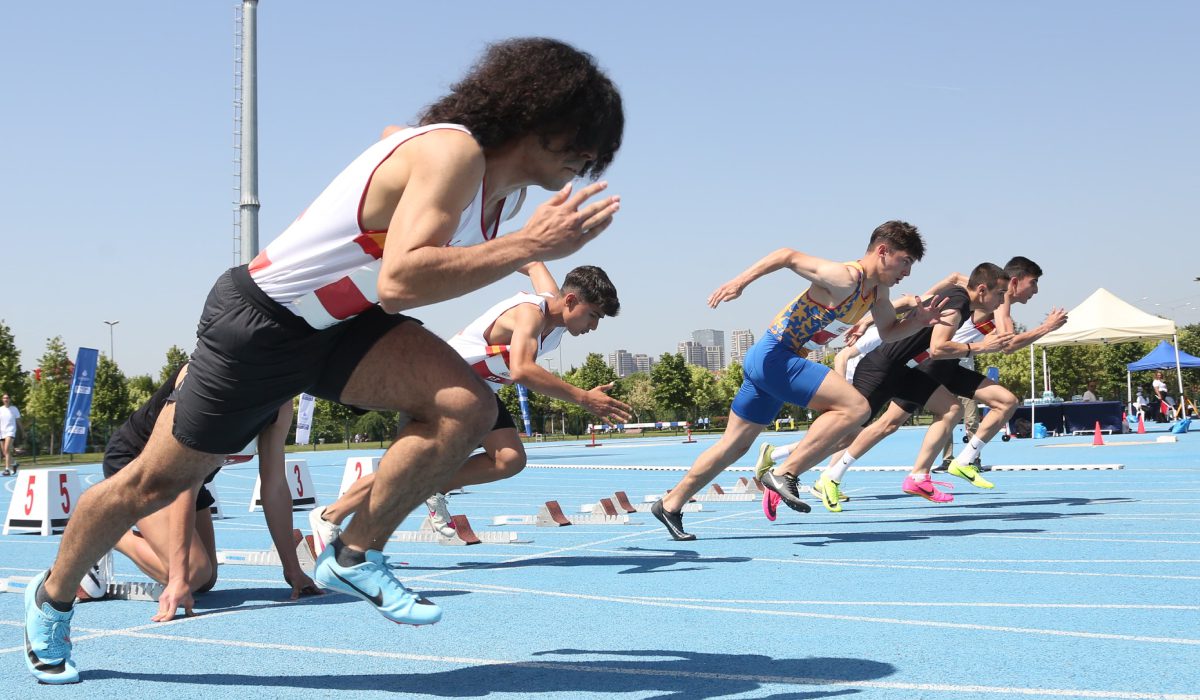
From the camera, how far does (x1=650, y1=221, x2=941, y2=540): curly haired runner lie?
7.21m

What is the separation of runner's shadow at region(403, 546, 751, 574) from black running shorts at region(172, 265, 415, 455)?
286 cm

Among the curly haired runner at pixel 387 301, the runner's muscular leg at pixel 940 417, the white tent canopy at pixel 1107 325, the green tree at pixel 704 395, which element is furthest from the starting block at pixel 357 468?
the green tree at pixel 704 395

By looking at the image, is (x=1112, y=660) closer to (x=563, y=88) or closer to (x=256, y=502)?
(x=563, y=88)

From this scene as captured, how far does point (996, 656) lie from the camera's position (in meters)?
3.22

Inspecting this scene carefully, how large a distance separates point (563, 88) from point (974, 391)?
7.58 meters

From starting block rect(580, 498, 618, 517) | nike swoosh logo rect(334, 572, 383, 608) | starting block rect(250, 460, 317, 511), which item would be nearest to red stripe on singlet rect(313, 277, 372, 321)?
nike swoosh logo rect(334, 572, 383, 608)

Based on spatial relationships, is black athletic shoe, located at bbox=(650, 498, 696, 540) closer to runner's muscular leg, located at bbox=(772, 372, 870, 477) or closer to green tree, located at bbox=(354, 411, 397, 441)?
runner's muscular leg, located at bbox=(772, 372, 870, 477)

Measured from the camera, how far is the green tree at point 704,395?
81231 millimetres

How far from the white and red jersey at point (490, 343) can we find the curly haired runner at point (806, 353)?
1.38 meters

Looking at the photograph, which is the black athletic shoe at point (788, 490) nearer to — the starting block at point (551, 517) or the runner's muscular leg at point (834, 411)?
the runner's muscular leg at point (834, 411)

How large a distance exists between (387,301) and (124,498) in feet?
3.83

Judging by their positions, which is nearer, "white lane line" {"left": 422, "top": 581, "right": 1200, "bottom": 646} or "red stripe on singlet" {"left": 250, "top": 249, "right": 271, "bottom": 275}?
"red stripe on singlet" {"left": 250, "top": 249, "right": 271, "bottom": 275}

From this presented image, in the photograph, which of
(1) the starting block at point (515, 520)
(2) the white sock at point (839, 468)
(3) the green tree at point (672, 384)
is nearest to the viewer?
(1) the starting block at point (515, 520)

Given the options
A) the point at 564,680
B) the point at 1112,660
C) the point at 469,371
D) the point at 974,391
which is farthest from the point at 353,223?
the point at 974,391
